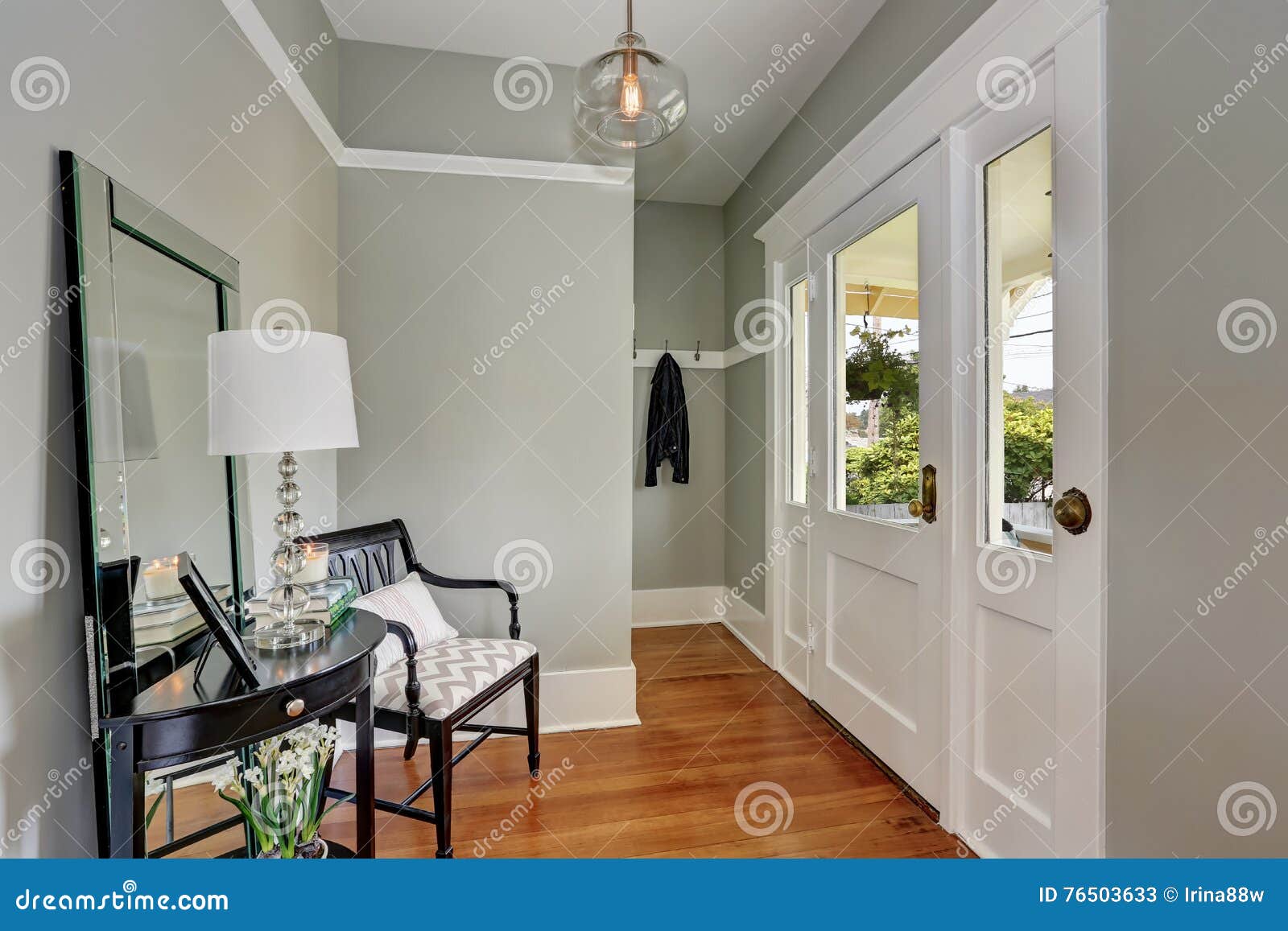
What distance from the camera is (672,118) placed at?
1.62 meters

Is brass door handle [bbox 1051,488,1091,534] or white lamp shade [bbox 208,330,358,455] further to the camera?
brass door handle [bbox 1051,488,1091,534]

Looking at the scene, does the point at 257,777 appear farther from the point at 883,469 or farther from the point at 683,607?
the point at 683,607

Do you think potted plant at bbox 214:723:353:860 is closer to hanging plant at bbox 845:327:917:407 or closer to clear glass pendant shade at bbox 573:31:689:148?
clear glass pendant shade at bbox 573:31:689:148

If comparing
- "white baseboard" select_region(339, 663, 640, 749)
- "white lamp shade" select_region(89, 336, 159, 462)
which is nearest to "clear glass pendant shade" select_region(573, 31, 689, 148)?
"white lamp shade" select_region(89, 336, 159, 462)

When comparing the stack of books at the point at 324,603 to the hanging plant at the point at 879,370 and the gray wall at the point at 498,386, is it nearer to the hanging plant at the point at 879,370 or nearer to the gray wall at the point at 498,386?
the gray wall at the point at 498,386

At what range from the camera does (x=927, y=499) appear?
1979mm

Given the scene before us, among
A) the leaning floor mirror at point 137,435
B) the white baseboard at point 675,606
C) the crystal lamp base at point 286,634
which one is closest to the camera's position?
the leaning floor mirror at point 137,435

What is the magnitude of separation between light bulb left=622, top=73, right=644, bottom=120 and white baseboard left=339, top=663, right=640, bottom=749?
6.77 feet

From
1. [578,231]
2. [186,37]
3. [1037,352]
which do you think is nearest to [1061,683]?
[1037,352]

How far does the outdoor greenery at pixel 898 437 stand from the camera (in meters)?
1.60

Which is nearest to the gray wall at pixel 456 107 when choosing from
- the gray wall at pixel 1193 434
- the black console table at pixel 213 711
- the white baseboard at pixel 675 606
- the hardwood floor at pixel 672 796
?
the gray wall at pixel 1193 434

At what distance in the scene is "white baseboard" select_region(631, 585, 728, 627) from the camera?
404 cm

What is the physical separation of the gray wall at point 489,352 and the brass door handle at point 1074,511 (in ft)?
5.13

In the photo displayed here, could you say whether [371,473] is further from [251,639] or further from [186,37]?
[186,37]
